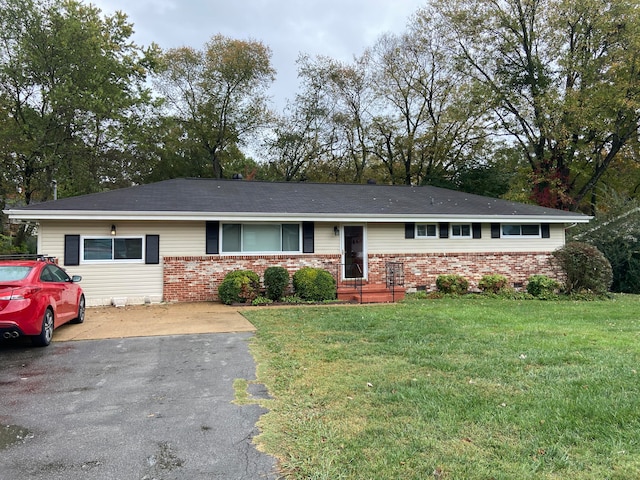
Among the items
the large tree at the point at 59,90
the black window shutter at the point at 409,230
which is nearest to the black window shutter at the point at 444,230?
the black window shutter at the point at 409,230

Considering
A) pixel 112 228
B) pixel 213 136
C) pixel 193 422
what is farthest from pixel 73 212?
pixel 213 136

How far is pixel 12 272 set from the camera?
6551mm

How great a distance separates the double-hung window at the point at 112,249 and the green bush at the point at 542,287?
11.9m

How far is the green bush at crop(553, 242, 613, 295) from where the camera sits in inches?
525

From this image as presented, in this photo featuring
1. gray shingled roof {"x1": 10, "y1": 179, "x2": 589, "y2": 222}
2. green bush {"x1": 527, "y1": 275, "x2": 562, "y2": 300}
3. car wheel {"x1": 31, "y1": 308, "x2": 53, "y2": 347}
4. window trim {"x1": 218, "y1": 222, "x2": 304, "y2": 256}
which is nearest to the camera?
car wheel {"x1": 31, "y1": 308, "x2": 53, "y2": 347}

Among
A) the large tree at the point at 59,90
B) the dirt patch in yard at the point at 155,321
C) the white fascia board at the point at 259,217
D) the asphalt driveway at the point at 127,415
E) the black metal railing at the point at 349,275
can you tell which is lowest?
the asphalt driveway at the point at 127,415

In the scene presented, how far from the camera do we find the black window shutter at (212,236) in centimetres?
1228

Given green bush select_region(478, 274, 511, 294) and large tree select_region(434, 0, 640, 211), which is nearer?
green bush select_region(478, 274, 511, 294)

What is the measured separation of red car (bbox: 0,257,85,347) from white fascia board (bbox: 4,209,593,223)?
3.50 metres

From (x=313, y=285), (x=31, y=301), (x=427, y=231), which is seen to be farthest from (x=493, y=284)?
(x=31, y=301)

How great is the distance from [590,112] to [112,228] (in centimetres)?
2047

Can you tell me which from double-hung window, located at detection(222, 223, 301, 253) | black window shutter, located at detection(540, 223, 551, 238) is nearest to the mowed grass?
double-hung window, located at detection(222, 223, 301, 253)

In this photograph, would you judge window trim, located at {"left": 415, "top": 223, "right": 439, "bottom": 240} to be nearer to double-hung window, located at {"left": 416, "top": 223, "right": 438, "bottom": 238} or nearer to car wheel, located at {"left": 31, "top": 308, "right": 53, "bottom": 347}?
double-hung window, located at {"left": 416, "top": 223, "right": 438, "bottom": 238}

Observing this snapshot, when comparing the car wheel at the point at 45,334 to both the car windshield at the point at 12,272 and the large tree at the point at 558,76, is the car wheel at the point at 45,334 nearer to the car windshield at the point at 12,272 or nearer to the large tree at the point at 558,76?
the car windshield at the point at 12,272
